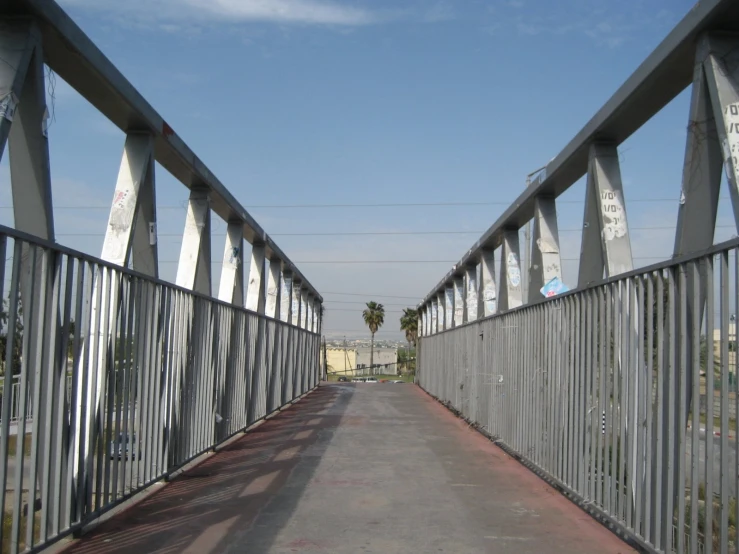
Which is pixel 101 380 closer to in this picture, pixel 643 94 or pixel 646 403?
pixel 646 403

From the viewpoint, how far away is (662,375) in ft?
19.0

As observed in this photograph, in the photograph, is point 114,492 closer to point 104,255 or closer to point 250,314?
point 104,255

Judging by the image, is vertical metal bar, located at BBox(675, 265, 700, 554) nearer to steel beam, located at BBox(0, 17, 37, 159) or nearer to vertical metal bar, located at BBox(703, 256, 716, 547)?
vertical metal bar, located at BBox(703, 256, 716, 547)

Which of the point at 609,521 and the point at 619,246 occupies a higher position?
the point at 619,246

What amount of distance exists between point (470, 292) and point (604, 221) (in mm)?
15251

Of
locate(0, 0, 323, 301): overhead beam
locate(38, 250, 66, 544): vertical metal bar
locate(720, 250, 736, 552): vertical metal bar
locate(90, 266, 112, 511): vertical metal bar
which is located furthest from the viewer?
locate(0, 0, 323, 301): overhead beam

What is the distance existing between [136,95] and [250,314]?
246 inches

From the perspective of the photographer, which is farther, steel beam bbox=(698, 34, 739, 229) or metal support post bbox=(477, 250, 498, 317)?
metal support post bbox=(477, 250, 498, 317)

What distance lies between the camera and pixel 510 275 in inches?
670

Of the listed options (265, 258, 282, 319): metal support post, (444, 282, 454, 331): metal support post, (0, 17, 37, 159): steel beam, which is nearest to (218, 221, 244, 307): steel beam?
(265, 258, 282, 319): metal support post

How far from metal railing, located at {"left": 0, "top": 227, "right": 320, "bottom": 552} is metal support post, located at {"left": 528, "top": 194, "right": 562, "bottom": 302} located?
5786mm

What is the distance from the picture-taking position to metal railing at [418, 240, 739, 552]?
4961 millimetres

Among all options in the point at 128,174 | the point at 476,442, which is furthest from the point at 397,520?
the point at 476,442

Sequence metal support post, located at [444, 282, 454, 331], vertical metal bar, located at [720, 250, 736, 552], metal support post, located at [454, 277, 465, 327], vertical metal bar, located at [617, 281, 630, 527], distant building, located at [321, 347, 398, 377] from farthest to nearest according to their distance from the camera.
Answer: distant building, located at [321, 347, 398, 377], metal support post, located at [444, 282, 454, 331], metal support post, located at [454, 277, 465, 327], vertical metal bar, located at [617, 281, 630, 527], vertical metal bar, located at [720, 250, 736, 552]
